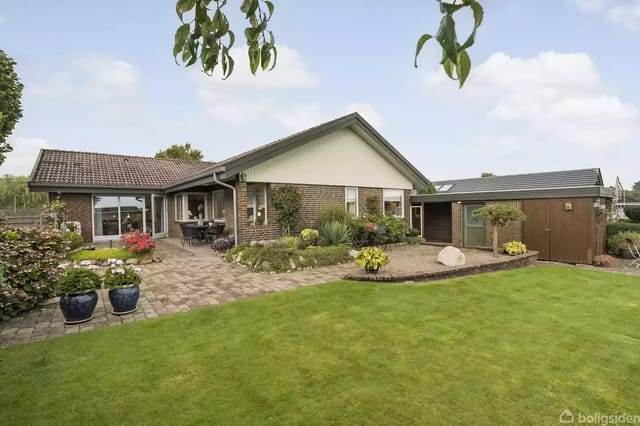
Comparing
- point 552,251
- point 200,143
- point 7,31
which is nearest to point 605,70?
point 552,251

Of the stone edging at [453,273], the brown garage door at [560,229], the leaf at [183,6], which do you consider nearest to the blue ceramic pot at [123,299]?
the stone edging at [453,273]

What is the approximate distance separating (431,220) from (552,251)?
5.81 metres

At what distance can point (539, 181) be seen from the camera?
14.0 metres

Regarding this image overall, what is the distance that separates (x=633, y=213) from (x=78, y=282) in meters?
22.8

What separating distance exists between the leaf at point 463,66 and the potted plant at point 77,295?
19.2 feet

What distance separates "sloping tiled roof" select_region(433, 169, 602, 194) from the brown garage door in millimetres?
1921

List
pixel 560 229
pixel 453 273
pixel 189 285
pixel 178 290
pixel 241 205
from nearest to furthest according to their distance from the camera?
pixel 178 290 < pixel 189 285 < pixel 453 273 < pixel 241 205 < pixel 560 229

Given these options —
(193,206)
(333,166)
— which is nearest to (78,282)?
(333,166)

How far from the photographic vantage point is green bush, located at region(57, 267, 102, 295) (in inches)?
186

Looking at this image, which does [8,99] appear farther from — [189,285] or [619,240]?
[619,240]

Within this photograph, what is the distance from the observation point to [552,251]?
37.1ft

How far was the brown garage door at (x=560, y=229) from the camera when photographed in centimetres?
1052

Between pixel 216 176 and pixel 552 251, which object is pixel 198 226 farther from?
pixel 552 251

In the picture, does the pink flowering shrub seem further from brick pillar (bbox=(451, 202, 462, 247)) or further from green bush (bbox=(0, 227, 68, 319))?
brick pillar (bbox=(451, 202, 462, 247))
